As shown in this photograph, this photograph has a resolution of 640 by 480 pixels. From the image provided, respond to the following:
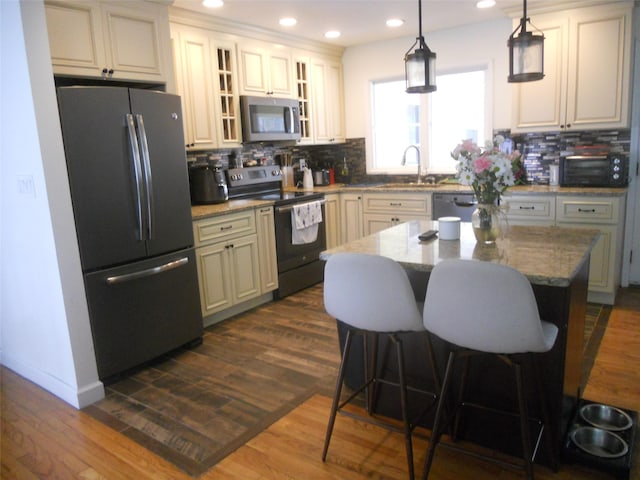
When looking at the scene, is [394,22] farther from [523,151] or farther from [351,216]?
[351,216]

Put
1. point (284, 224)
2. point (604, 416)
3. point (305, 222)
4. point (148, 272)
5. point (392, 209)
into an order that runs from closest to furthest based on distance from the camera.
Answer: point (604, 416) → point (148, 272) → point (284, 224) → point (305, 222) → point (392, 209)

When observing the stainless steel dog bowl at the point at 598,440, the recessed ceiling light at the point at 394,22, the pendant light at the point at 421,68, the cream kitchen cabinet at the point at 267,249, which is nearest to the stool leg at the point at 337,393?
the stainless steel dog bowl at the point at 598,440

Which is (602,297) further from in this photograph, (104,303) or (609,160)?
(104,303)

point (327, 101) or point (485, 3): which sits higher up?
point (485, 3)

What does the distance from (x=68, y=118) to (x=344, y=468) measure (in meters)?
2.23

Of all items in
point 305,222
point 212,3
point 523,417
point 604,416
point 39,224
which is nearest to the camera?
point 523,417

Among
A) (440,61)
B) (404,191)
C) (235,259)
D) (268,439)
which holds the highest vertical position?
(440,61)

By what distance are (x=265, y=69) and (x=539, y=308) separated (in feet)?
11.5

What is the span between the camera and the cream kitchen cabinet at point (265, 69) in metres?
4.36

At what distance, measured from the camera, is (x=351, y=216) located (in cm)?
508

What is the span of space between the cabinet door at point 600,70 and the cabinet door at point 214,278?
3147 mm

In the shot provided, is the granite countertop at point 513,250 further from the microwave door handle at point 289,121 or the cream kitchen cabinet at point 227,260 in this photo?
the microwave door handle at point 289,121

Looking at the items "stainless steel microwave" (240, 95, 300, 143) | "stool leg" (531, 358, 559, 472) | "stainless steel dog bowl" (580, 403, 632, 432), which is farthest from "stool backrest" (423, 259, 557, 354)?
"stainless steel microwave" (240, 95, 300, 143)

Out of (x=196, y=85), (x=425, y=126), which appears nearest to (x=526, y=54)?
(x=196, y=85)
